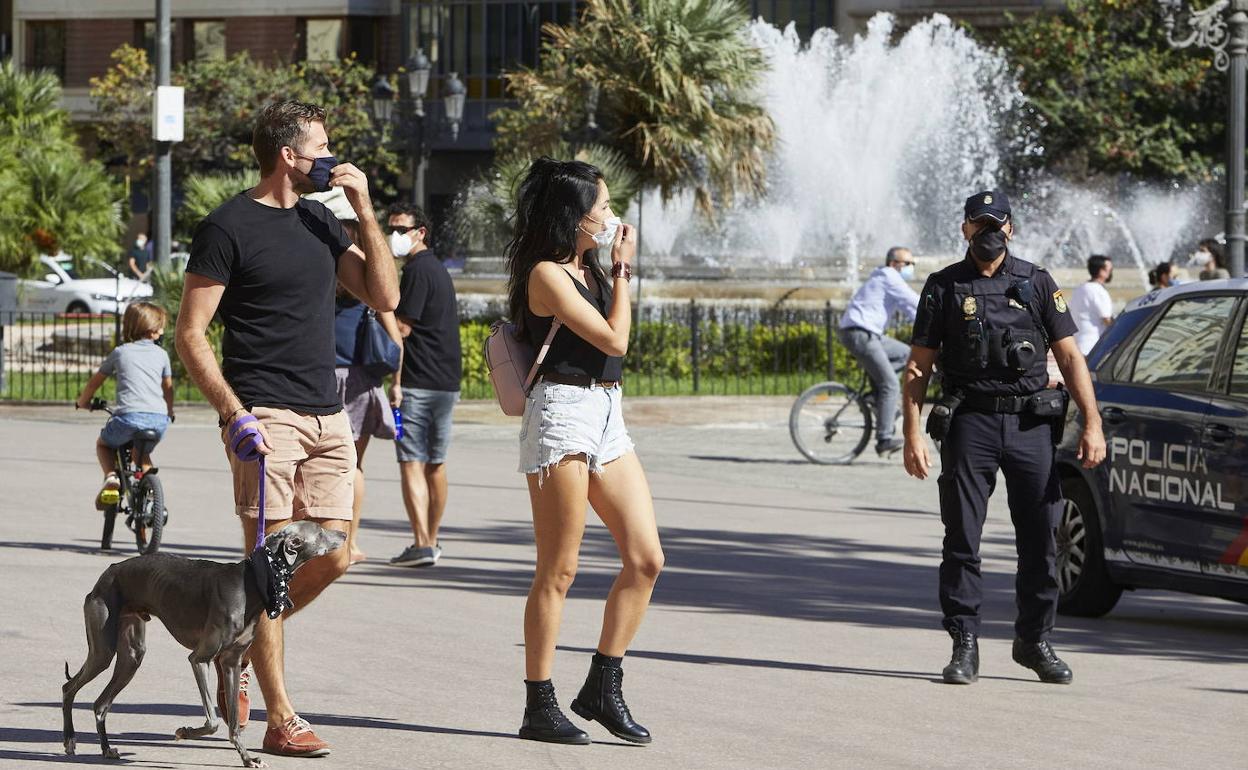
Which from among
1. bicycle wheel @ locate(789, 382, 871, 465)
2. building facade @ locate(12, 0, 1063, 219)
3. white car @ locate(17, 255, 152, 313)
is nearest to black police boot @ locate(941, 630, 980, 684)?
bicycle wheel @ locate(789, 382, 871, 465)

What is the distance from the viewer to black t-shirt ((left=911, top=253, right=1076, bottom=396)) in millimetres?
7766

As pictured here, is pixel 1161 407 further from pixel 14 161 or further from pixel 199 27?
pixel 199 27

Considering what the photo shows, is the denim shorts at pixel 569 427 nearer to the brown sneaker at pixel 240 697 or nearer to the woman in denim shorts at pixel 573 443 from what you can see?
the woman in denim shorts at pixel 573 443

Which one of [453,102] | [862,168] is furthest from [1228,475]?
[862,168]

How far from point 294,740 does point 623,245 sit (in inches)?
66.4

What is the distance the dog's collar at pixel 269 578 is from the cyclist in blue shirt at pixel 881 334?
36.9 feet

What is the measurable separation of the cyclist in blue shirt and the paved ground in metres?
2.66

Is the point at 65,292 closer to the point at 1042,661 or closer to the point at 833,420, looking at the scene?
the point at 833,420

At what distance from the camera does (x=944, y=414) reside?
7.84 metres

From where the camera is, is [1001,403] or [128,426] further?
[128,426]

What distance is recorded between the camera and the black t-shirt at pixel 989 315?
7766mm

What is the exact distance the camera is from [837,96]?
39625 millimetres

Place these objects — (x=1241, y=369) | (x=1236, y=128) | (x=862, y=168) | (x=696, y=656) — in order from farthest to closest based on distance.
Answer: (x=862, y=168), (x=1236, y=128), (x=1241, y=369), (x=696, y=656)

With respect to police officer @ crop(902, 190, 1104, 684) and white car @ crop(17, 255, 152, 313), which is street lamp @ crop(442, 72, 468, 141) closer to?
white car @ crop(17, 255, 152, 313)
